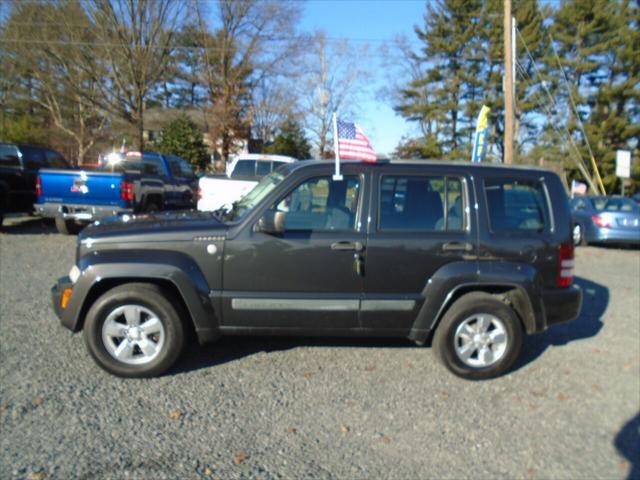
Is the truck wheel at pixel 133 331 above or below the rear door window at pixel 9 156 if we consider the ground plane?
below

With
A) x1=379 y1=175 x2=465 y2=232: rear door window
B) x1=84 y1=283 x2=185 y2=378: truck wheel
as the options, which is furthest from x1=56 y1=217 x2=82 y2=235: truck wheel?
x1=379 y1=175 x2=465 y2=232: rear door window

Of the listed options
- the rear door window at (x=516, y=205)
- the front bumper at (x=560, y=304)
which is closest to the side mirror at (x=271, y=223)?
the rear door window at (x=516, y=205)

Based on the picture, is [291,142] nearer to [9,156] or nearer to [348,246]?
[9,156]

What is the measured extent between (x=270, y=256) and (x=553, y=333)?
3481 mm

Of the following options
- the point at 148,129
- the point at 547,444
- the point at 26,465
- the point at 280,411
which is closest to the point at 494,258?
the point at 547,444

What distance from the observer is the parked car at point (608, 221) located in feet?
43.1

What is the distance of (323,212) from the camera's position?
15.1 feet

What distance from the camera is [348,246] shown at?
4473 millimetres

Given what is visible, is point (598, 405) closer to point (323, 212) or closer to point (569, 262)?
point (569, 262)

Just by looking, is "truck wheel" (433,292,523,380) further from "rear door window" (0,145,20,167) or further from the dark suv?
"rear door window" (0,145,20,167)

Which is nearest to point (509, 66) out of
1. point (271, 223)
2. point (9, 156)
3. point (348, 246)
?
point (9, 156)

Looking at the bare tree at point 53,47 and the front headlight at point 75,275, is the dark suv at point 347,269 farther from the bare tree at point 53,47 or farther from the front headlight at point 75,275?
the bare tree at point 53,47

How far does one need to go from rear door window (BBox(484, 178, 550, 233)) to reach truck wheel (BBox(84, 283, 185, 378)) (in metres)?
2.83

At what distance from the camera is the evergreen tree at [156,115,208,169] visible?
35375 mm
